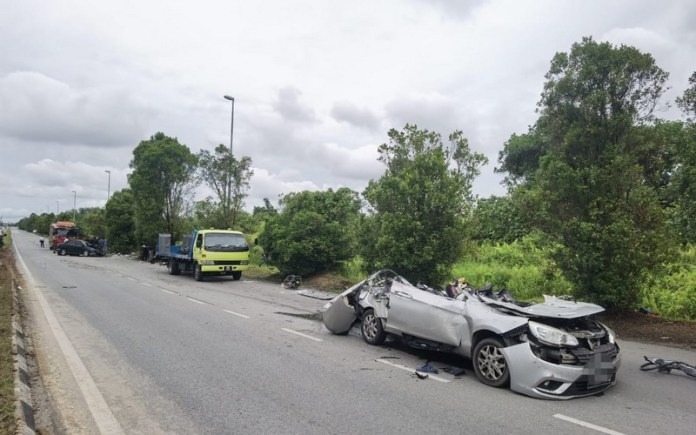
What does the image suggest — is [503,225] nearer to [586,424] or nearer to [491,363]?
[491,363]

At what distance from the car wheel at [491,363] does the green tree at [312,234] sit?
13.4m

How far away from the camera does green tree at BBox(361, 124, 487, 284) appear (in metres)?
13.0

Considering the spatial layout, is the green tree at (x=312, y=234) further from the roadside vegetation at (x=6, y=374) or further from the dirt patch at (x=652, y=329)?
the roadside vegetation at (x=6, y=374)

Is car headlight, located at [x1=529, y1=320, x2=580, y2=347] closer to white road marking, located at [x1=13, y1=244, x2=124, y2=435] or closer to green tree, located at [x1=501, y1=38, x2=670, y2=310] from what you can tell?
white road marking, located at [x1=13, y1=244, x2=124, y2=435]

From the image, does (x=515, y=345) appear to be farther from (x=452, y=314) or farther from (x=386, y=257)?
(x=386, y=257)

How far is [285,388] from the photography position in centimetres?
621

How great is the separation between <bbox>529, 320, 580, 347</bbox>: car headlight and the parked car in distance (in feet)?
142

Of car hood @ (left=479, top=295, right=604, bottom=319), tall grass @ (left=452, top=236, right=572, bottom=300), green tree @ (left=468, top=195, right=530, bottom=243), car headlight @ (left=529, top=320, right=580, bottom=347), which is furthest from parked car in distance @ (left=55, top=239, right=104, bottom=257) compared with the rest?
car headlight @ (left=529, top=320, right=580, bottom=347)

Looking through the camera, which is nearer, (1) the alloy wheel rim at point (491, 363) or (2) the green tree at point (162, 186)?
(1) the alloy wheel rim at point (491, 363)

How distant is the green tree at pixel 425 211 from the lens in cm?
1298

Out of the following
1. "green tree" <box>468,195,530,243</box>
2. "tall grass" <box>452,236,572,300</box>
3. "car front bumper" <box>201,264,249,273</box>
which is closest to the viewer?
"tall grass" <box>452,236,572,300</box>

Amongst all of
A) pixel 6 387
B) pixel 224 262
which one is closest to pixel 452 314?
pixel 6 387

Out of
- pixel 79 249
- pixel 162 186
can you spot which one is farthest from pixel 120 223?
pixel 162 186

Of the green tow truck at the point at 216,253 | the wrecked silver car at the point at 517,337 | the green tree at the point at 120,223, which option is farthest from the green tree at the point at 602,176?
the green tree at the point at 120,223
